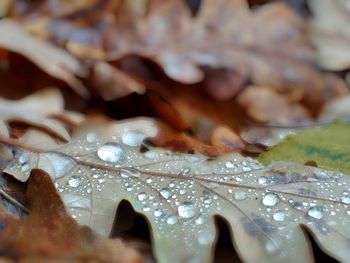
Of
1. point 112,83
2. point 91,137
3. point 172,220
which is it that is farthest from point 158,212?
point 112,83

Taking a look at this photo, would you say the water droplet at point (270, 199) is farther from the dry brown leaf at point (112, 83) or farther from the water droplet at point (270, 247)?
the dry brown leaf at point (112, 83)

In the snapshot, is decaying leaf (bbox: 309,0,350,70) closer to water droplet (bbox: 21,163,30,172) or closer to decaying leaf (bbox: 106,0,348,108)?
decaying leaf (bbox: 106,0,348,108)

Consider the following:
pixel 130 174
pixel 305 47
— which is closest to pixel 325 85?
pixel 305 47

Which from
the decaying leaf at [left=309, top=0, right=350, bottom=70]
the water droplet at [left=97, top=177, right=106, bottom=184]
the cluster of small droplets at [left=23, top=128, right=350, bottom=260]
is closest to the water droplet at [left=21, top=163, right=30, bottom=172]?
the cluster of small droplets at [left=23, top=128, right=350, bottom=260]

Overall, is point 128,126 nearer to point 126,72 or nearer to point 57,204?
point 57,204

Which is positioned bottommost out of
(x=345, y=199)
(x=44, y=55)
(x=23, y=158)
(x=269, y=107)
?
(x=269, y=107)

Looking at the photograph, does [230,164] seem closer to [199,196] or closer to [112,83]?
[199,196]

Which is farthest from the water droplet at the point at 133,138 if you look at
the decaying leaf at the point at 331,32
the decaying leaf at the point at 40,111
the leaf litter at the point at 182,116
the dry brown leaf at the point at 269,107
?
the decaying leaf at the point at 331,32
